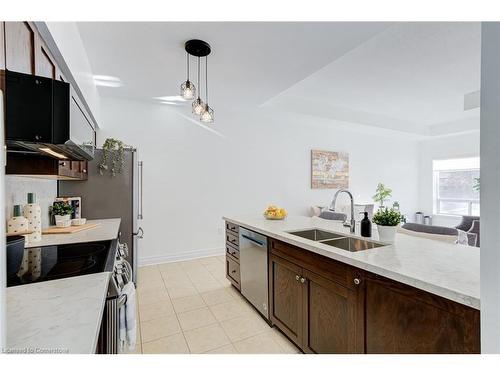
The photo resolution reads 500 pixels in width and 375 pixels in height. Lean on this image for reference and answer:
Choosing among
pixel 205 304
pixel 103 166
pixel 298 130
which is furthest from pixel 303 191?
pixel 103 166

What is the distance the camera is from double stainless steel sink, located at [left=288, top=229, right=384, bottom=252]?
1.87 m

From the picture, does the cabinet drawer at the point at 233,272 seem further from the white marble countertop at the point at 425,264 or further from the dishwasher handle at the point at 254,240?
the white marble countertop at the point at 425,264

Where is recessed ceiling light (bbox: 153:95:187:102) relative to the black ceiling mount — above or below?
above

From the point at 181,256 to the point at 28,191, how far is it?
2.43 meters

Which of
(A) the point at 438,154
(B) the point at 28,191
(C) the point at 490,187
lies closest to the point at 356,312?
(C) the point at 490,187

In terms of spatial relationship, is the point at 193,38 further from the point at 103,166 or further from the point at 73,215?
the point at 73,215

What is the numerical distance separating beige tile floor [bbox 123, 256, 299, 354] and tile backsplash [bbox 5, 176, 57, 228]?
4.48 ft

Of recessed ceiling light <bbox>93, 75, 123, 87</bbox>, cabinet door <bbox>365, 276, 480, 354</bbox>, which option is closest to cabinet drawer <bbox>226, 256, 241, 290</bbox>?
cabinet door <bbox>365, 276, 480, 354</bbox>

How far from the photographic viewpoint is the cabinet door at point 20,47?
1.02 metres

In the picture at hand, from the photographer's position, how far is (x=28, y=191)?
2145mm

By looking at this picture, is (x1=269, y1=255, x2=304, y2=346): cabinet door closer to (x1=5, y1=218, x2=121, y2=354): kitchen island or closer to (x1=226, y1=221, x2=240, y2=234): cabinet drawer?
(x1=226, y1=221, x2=240, y2=234): cabinet drawer

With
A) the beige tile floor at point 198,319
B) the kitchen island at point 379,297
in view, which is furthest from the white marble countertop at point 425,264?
the beige tile floor at point 198,319

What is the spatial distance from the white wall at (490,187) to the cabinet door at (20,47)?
1.65 meters

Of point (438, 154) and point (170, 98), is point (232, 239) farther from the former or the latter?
point (438, 154)
